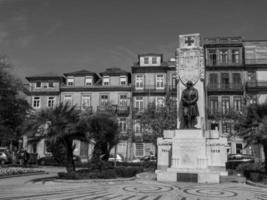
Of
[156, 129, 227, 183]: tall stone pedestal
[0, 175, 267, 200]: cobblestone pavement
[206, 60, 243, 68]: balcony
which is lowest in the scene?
[0, 175, 267, 200]: cobblestone pavement

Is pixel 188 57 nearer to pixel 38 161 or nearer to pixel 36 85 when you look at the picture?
pixel 38 161

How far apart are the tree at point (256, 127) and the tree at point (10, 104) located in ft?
71.8

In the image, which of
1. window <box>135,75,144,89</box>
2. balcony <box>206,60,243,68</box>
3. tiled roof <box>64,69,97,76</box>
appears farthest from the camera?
tiled roof <box>64,69,97,76</box>

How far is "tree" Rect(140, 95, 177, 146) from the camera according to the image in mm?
40719

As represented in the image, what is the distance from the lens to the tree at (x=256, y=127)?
1658 cm

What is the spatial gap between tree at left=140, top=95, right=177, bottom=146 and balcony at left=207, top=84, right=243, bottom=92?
423 inches

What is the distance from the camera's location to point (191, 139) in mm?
18078

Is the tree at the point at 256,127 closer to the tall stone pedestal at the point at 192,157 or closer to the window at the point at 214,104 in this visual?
the tall stone pedestal at the point at 192,157

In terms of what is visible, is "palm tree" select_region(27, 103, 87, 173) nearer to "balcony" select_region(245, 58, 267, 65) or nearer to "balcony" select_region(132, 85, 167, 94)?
"balcony" select_region(132, 85, 167, 94)

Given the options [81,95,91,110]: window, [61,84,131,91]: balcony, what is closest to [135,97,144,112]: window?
[61,84,131,91]: balcony

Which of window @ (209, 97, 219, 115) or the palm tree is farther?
window @ (209, 97, 219, 115)

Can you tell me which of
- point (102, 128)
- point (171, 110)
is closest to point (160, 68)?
point (171, 110)

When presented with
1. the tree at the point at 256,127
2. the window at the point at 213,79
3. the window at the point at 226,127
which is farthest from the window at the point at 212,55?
the tree at the point at 256,127

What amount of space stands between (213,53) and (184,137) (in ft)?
125
